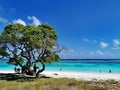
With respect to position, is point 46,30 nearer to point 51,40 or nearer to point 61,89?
point 51,40

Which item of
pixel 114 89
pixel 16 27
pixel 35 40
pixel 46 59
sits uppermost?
pixel 16 27

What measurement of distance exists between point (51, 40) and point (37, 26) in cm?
304

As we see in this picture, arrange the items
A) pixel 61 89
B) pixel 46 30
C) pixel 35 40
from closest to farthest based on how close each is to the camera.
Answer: pixel 61 89
pixel 35 40
pixel 46 30

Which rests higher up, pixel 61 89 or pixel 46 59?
pixel 46 59

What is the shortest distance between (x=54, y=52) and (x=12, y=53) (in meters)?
6.08

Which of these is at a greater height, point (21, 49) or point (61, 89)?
point (21, 49)

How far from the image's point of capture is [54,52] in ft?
107

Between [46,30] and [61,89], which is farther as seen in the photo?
[46,30]

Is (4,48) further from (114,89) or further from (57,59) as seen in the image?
(114,89)

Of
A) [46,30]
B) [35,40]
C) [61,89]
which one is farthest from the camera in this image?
[46,30]

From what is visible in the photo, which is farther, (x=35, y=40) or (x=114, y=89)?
(x=35, y=40)

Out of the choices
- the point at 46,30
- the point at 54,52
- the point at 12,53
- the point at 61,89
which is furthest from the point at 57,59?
the point at 61,89

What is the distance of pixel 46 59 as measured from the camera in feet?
105

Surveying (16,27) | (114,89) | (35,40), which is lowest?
(114,89)
